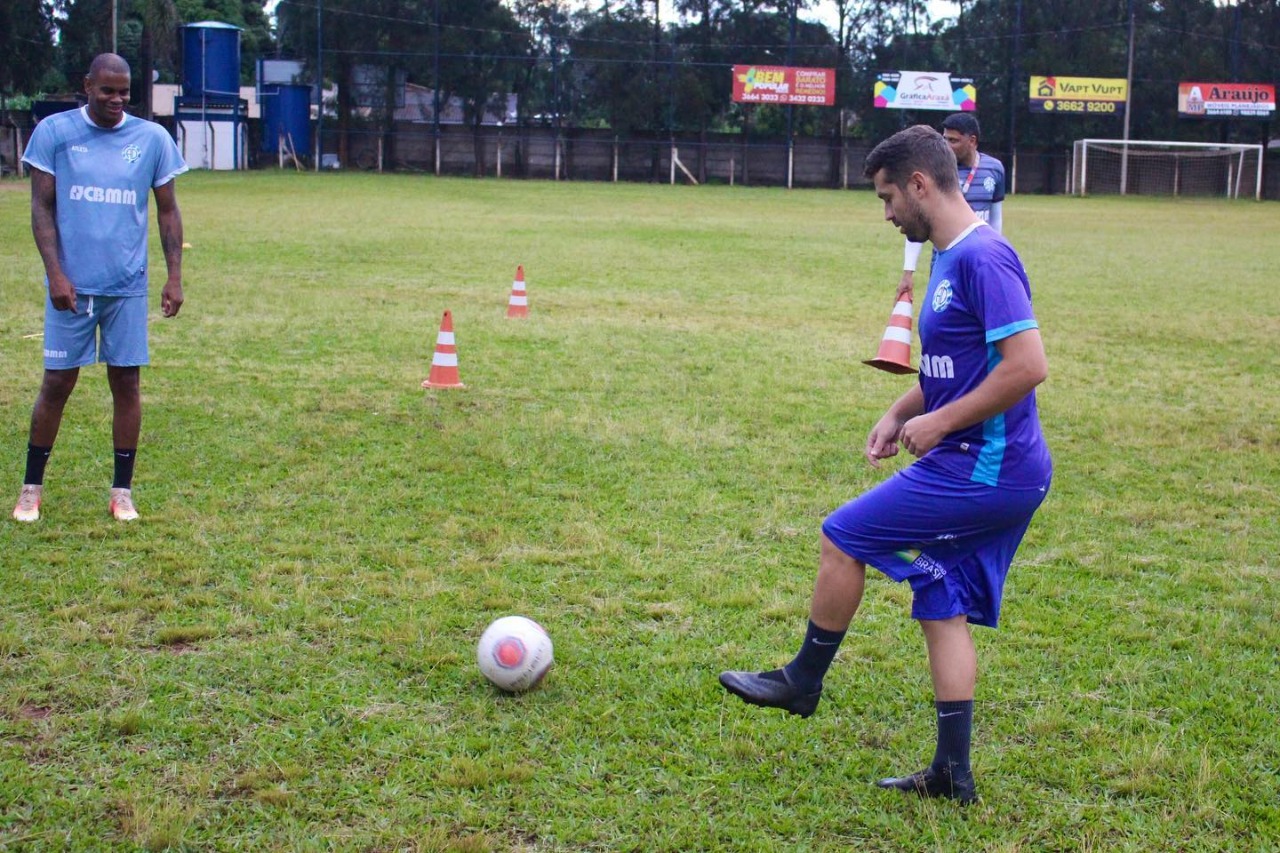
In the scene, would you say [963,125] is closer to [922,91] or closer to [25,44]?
[922,91]

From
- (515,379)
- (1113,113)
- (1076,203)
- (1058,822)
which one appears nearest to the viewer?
(1058,822)

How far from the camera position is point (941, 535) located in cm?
344

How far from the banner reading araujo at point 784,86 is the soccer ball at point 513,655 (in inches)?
1874

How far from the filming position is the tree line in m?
49.8

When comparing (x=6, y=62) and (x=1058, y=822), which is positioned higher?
(x=6, y=62)

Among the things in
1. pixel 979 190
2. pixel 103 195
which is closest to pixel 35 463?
pixel 103 195

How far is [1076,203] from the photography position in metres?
42.2

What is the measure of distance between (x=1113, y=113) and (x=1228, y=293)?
37.1 meters

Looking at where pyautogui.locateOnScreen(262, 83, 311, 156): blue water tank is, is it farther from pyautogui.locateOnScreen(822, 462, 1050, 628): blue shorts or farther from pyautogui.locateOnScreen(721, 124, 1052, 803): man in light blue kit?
pyautogui.locateOnScreen(822, 462, 1050, 628): blue shorts

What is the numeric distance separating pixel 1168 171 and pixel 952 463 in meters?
51.1

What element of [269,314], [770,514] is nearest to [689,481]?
[770,514]

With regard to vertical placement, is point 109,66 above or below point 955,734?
above

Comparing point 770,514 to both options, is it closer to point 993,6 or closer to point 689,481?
point 689,481

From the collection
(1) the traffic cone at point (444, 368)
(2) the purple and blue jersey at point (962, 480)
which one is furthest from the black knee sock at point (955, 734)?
(1) the traffic cone at point (444, 368)
